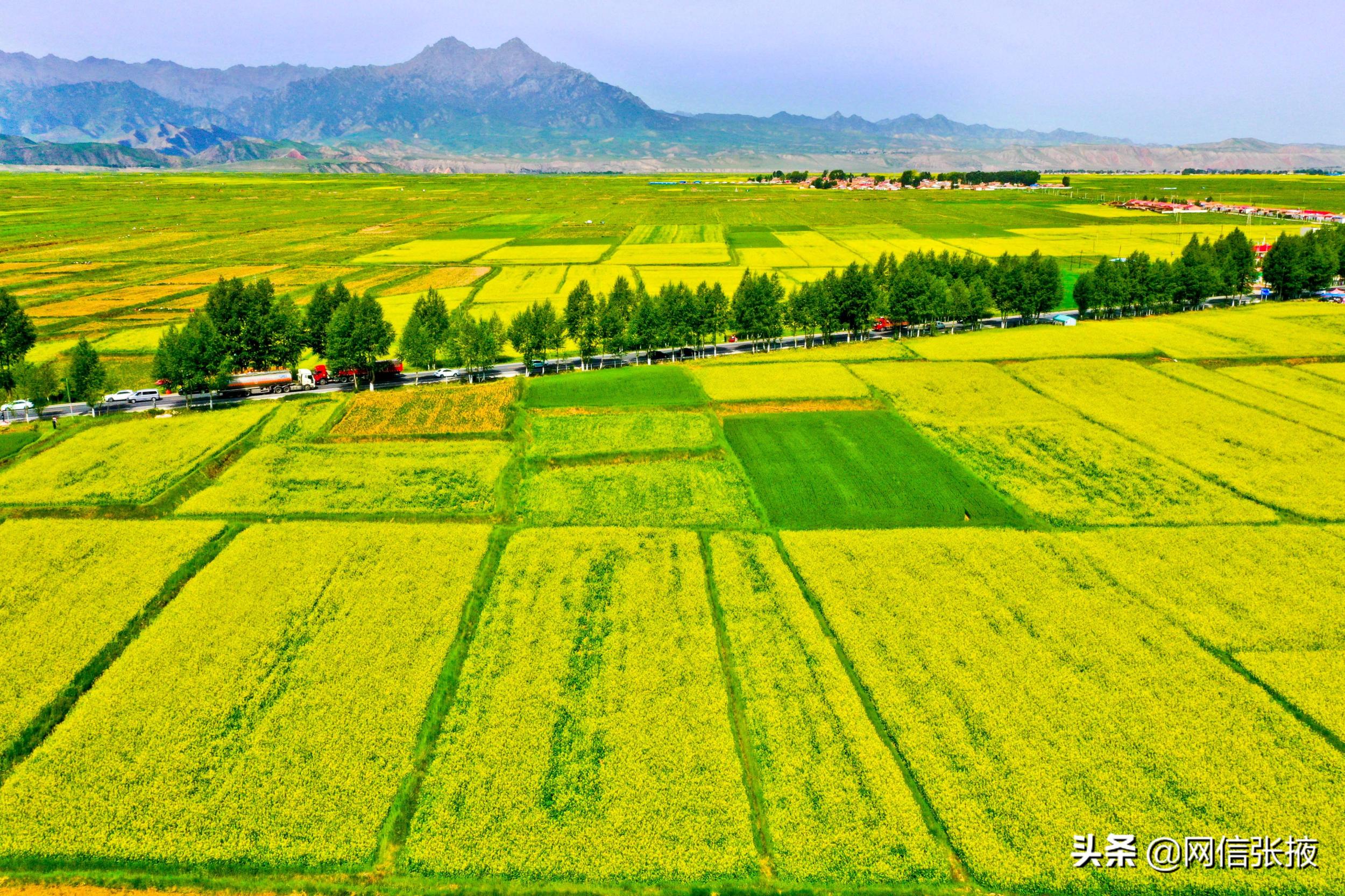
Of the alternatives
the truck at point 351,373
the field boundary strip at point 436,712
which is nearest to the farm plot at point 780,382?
the field boundary strip at point 436,712


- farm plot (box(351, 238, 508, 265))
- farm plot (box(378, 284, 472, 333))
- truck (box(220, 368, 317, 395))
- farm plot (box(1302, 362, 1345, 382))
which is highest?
farm plot (box(351, 238, 508, 265))

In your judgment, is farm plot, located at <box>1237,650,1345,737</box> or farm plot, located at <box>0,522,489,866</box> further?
farm plot, located at <box>1237,650,1345,737</box>

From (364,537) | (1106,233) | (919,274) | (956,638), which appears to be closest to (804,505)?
(956,638)

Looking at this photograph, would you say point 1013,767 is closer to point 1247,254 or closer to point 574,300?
point 574,300

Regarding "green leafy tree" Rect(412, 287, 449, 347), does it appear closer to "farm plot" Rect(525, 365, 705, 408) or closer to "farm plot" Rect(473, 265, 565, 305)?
"farm plot" Rect(525, 365, 705, 408)

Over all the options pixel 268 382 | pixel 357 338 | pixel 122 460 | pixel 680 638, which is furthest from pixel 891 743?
pixel 268 382

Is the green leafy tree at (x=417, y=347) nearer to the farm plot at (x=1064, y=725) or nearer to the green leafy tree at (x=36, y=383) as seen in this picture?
the green leafy tree at (x=36, y=383)

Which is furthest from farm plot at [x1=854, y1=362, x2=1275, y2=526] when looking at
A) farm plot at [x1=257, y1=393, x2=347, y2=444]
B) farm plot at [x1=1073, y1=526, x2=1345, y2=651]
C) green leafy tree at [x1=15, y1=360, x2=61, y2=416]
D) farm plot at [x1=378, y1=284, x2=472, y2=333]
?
green leafy tree at [x1=15, y1=360, x2=61, y2=416]

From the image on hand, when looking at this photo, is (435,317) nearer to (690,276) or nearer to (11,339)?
(11,339)
